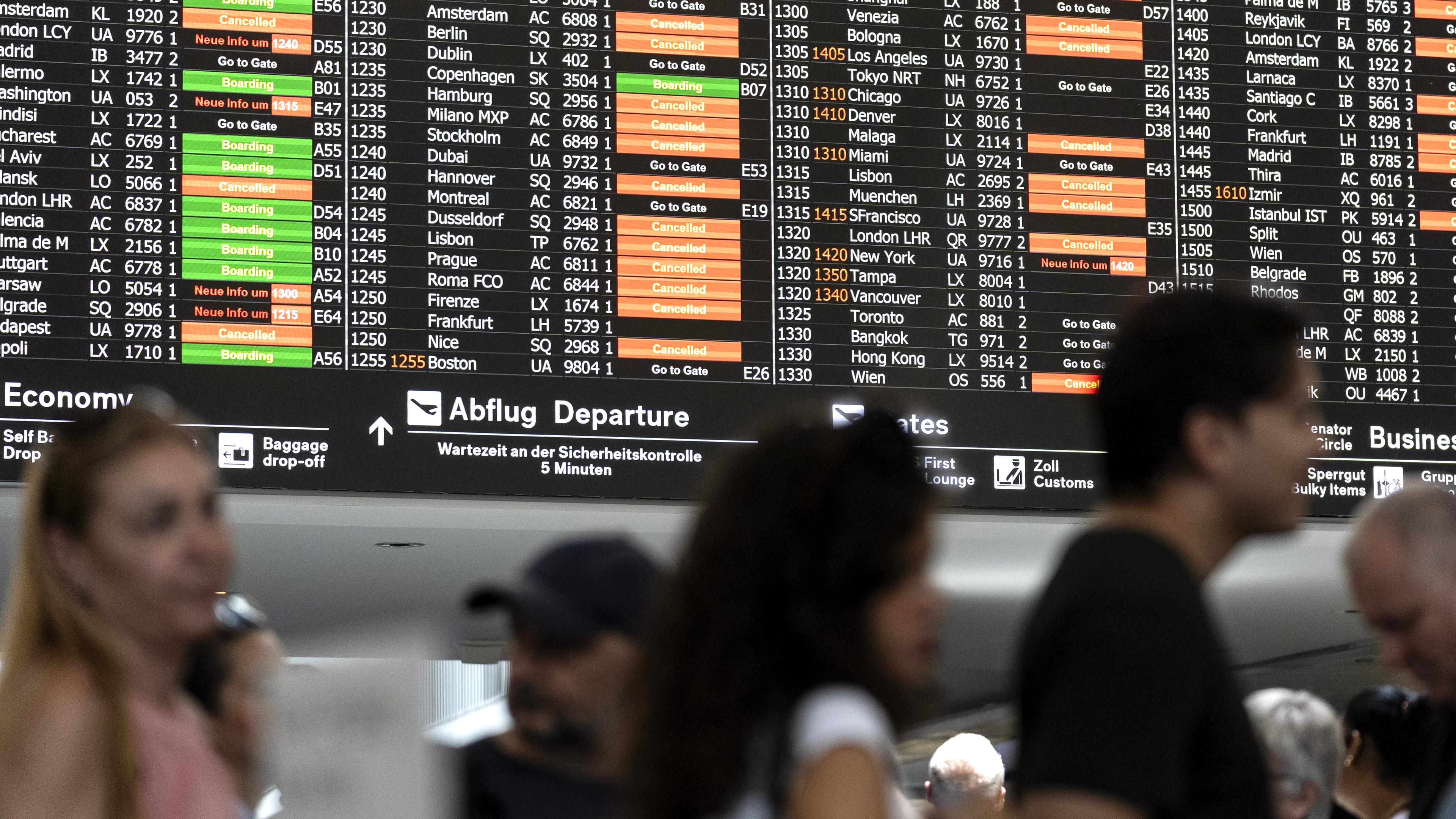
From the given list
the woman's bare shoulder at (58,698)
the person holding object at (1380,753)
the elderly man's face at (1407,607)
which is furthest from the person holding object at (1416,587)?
the woman's bare shoulder at (58,698)

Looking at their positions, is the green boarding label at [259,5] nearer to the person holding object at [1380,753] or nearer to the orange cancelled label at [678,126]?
the orange cancelled label at [678,126]

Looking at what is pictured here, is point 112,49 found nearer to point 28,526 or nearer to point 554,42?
point 554,42

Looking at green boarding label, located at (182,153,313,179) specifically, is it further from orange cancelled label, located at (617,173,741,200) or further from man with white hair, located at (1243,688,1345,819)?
man with white hair, located at (1243,688,1345,819)

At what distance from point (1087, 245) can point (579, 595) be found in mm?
2507

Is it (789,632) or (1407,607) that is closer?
(789,632)

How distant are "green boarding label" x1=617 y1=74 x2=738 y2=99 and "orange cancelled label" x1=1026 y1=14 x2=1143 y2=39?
2.27 ft

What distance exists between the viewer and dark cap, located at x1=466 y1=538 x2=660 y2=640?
69.9 inches

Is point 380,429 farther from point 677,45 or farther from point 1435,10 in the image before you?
point 1435,10

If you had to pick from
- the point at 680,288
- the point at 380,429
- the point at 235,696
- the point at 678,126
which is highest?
the point at 678,126

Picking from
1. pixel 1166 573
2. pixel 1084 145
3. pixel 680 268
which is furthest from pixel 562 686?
pixel 1084 145

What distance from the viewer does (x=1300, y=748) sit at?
2.50m

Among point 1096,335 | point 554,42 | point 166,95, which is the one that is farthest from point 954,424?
point 166,95

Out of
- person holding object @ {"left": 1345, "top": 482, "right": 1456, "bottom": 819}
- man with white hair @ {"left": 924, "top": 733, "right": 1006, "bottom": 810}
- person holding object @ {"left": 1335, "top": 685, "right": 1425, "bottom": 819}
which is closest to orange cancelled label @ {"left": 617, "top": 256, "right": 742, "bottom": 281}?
man with white hair @ {"left": 924, "top": 733, "right": 1006, "bottom": 810}

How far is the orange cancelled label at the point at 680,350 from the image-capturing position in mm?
3838
